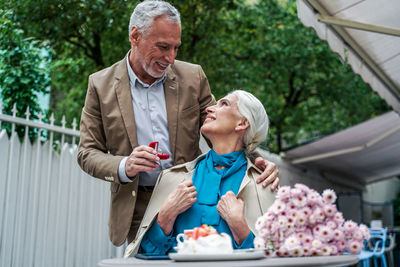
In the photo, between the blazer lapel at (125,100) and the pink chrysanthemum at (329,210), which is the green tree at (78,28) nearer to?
the blazer lapel at (125,100)

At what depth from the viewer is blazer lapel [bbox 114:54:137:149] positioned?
271 cm

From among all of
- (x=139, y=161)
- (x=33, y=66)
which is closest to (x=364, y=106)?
(x=33, y=66)

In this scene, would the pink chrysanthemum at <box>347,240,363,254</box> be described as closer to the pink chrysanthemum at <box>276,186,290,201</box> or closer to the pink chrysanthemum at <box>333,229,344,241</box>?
the pink chrysanthemum at <box>333,229,344,241</box>

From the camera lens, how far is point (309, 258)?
1502mm

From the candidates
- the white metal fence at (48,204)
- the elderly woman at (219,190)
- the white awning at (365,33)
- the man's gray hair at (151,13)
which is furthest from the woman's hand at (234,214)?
the white awning at (365,33)

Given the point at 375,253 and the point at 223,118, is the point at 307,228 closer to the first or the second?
the point at 223,118

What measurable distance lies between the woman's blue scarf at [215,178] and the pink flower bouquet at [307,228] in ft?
2.41

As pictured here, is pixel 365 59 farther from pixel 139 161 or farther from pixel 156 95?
pixel 139 161

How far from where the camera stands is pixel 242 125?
262 cm

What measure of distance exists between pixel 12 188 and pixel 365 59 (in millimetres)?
3971

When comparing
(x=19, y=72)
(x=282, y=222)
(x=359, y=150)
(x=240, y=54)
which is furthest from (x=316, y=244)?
(x=240, y=54)

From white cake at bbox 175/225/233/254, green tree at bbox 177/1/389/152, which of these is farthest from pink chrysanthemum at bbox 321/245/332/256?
green tree at bbox 177/1/389/152

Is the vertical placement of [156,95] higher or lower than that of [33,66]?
lower

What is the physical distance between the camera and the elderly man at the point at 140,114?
2.69 meters
